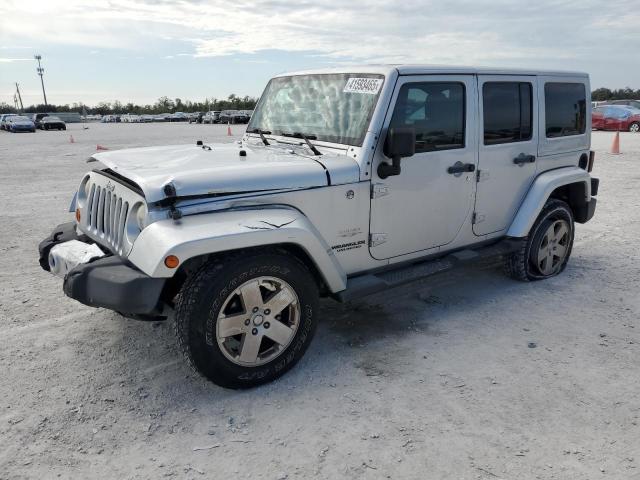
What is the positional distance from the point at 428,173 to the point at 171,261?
79.9 inches

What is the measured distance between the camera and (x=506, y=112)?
4406mm

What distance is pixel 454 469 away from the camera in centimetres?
253

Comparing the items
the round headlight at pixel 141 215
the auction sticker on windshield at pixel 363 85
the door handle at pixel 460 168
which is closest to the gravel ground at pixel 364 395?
Answer: the round headlight at pixel 141 215

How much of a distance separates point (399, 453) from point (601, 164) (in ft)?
42.6

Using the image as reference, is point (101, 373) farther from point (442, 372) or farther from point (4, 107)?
point (4, 107)

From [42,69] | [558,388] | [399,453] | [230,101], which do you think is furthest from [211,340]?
[42,69]

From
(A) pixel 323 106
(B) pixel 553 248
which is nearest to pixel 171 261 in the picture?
(A) pixel 323 106

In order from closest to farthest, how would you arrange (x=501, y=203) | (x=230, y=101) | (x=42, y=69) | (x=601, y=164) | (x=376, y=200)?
(x=376, y=200), (x=501, y=203), (x=601, y=164), (x=230, y=101), (x=42, y=69)

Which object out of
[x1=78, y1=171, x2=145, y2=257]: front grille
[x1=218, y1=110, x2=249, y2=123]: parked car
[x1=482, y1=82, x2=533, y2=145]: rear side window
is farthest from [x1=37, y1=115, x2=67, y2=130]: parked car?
[x1=482, y1=82, x2=533, y2=145]: rear side window

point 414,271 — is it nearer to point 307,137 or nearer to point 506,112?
point 307,137

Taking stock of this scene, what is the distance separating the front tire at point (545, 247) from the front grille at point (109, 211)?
3.42 metres

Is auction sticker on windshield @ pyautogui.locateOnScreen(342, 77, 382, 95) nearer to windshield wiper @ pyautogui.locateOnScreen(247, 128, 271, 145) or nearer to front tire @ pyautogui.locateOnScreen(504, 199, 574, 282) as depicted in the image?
windshield wiper @ pyautogui.locateOnScreen(247, 128, 271, 145)

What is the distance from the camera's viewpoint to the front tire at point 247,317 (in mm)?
2900

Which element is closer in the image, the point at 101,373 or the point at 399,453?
the point at 399,453
